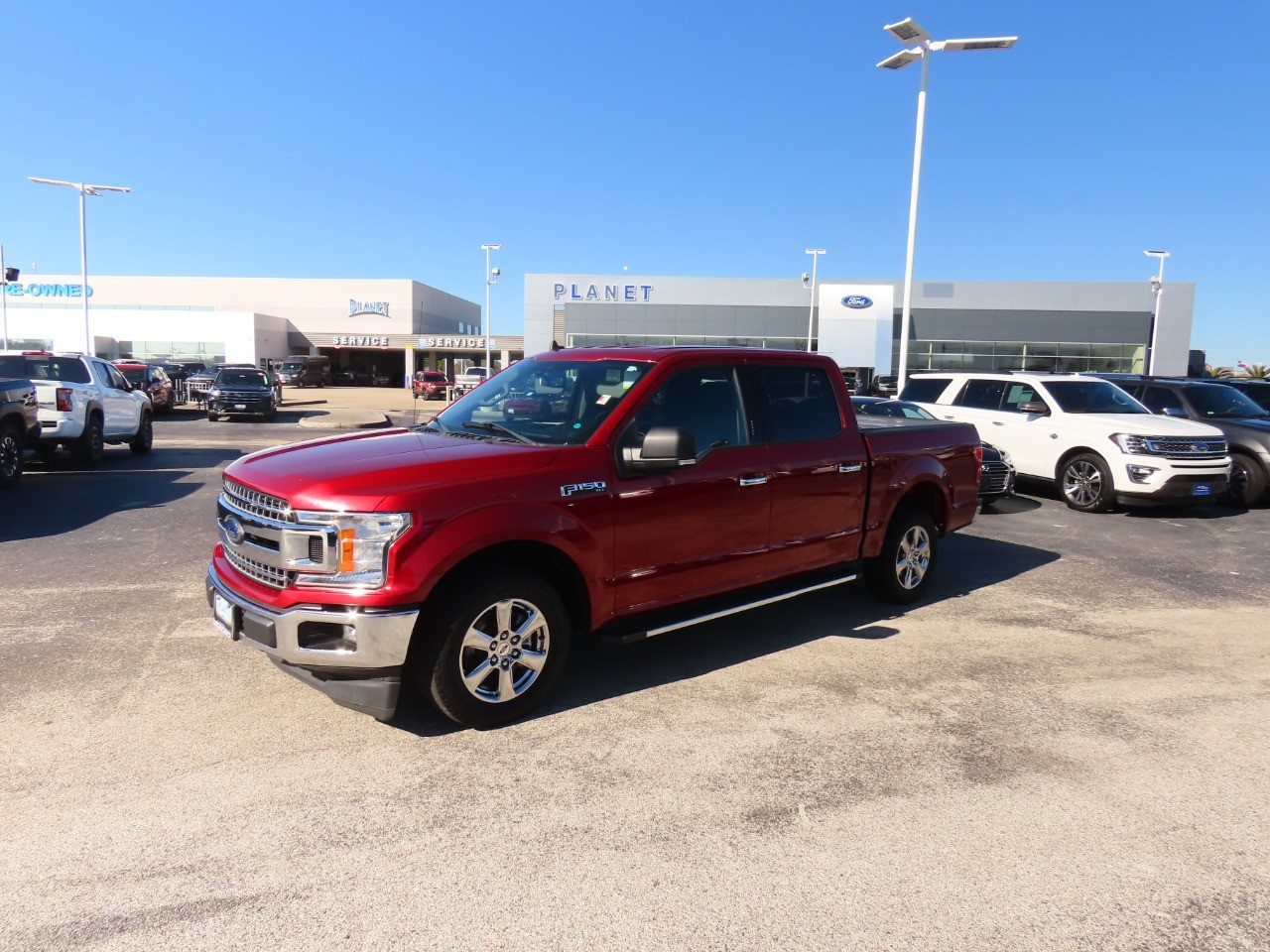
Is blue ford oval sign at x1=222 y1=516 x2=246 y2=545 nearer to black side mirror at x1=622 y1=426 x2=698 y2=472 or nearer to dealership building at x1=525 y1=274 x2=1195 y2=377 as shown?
black side mirror at x1=622 y1=426 x2=698 y2=472

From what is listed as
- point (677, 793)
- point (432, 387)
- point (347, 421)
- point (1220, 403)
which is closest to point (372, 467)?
point (677, 793)

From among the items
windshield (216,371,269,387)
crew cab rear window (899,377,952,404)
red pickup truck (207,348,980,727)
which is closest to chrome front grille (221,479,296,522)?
red pickup truck (207,348,980,727)

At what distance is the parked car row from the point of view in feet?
35.5

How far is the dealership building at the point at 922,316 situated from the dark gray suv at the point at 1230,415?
33270 millimetres

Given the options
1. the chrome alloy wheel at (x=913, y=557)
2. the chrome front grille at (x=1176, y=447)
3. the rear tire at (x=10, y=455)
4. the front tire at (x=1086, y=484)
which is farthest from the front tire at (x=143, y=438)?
the chrome front grille at (x=1176, y=447)

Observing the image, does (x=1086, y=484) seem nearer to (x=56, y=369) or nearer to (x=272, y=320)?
(x=56, y=369)

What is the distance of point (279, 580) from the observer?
12.9 feet

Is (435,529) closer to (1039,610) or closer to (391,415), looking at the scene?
(1039,610)

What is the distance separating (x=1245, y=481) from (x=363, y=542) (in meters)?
12.9

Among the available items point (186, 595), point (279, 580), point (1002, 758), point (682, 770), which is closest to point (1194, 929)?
point (1002, 758)

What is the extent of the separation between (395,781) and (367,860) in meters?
0.59

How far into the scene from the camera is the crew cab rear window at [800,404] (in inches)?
216

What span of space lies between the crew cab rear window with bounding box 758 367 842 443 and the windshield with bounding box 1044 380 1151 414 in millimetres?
7434

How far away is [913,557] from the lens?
6574 millimetres
